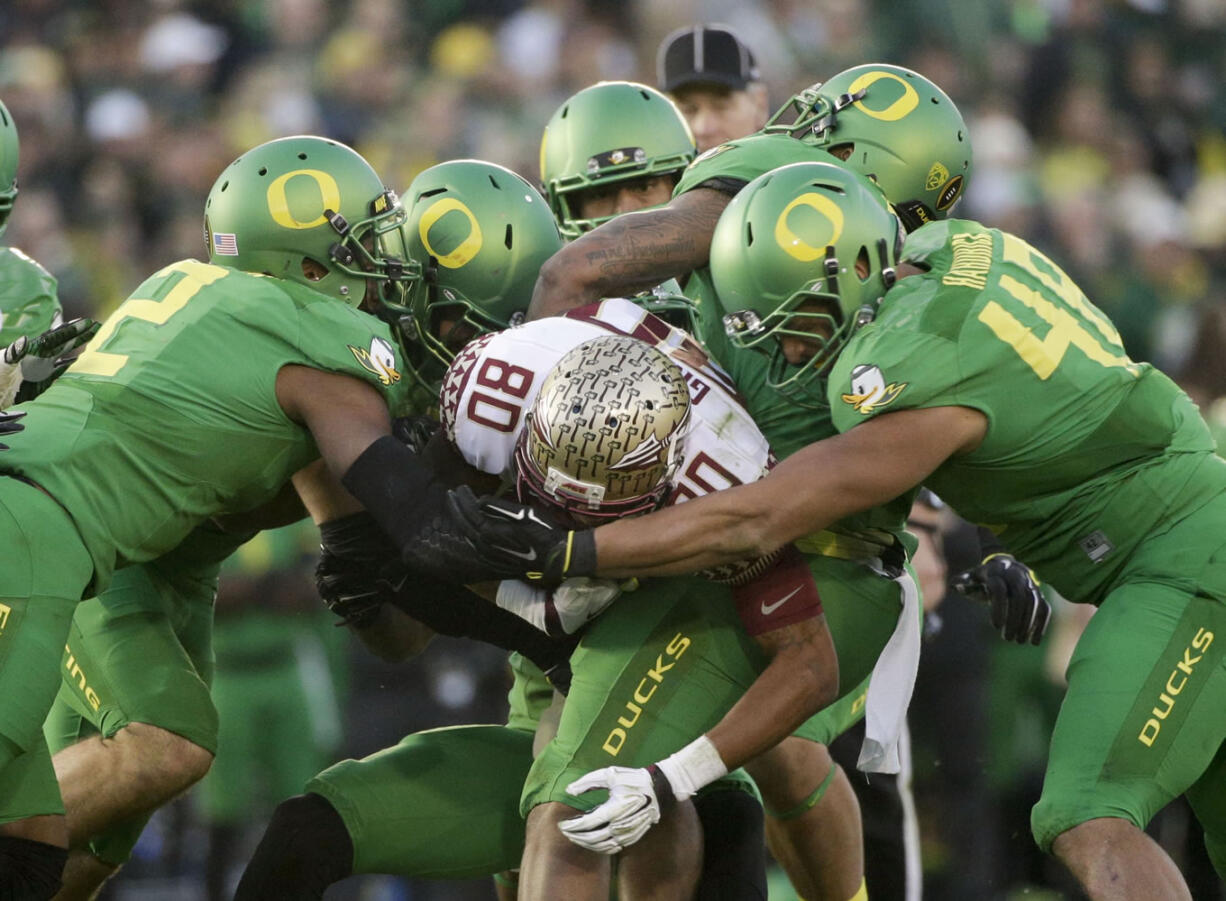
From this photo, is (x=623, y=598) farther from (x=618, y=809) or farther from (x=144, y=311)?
(x=144, y=311)

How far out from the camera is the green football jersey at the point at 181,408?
12.6 ft

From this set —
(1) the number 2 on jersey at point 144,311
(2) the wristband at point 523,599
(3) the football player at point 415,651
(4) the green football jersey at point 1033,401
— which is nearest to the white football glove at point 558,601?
(2) the wristband at point 523,599

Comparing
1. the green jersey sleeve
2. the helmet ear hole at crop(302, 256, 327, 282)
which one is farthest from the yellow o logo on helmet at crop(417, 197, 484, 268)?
the green jersey sleeve

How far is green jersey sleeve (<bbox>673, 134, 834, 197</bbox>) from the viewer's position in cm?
445

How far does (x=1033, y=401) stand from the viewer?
3.89m

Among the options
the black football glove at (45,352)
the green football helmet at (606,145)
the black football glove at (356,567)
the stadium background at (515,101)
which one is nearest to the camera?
the black football glove at (45,352)

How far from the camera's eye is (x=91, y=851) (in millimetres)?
4699

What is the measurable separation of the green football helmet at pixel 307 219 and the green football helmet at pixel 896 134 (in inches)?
43.6

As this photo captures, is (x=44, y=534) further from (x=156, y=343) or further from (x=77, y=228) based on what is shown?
(x=77, y=228)

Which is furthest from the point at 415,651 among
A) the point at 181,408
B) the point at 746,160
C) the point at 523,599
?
the point at 746,160

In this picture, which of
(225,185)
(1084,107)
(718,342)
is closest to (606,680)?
(718,342)

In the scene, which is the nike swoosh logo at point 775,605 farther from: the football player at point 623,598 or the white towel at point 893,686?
the white towel at point 893,686

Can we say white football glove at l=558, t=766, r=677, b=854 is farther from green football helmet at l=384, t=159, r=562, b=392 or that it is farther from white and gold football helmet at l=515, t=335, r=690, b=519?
green football helmet at l=384, t=159, r=562, b=392

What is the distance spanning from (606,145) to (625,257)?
884mm
